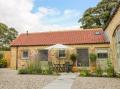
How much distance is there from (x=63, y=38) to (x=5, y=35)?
95.1 ft

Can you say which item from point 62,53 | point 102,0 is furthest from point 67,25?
point 62,53

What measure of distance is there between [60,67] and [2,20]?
1221 inches

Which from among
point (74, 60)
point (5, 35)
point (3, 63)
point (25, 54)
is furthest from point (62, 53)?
point (5, 35)

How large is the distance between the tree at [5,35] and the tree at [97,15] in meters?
18.7

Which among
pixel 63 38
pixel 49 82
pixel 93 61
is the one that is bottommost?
pixel 49 82

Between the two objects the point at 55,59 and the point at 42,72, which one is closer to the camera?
the point at 42,72

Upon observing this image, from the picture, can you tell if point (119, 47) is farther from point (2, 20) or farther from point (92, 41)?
point (2, 20)

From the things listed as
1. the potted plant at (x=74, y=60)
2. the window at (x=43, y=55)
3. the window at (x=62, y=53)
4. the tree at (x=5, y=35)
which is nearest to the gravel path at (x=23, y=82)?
the potted plant at (x=74, y=60)

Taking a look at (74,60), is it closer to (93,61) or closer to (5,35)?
(93,61)

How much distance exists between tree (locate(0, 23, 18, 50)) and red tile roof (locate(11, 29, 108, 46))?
22.5m

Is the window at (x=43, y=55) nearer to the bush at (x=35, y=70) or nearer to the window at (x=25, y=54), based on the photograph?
the window at (x=25, y=54)

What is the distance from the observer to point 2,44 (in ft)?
175

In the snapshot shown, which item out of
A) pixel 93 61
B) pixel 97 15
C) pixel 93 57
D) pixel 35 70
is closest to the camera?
pixel 35 70

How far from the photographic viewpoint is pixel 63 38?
28328 mm
